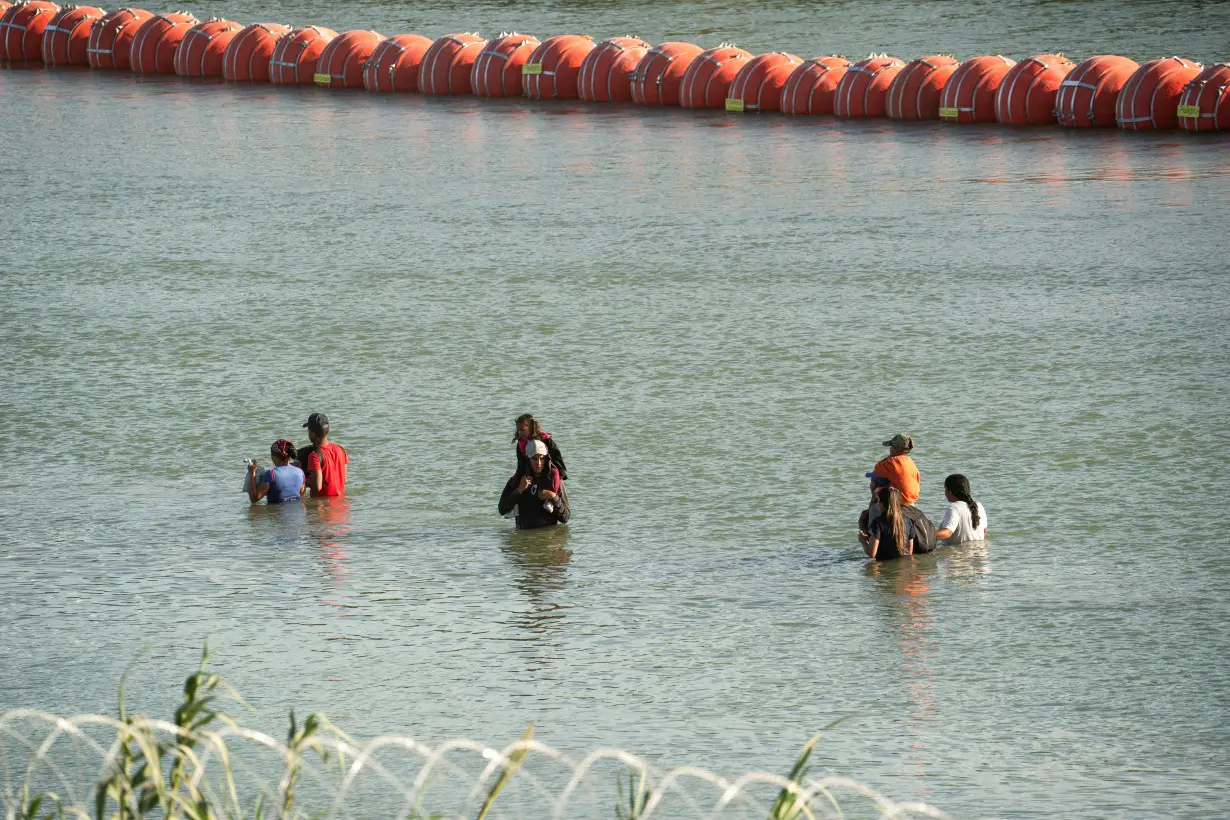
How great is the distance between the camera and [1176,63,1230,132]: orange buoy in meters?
28.9

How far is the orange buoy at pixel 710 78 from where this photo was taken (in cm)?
3331

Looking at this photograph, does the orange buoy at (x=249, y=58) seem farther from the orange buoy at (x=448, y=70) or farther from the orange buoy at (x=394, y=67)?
the orange buoy at (x=448, y=70)

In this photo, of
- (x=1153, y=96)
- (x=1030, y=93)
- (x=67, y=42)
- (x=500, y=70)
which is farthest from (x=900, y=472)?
(x=67, y=42)

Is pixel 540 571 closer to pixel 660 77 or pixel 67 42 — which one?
pixel 660 77

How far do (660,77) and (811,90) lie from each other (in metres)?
3.08

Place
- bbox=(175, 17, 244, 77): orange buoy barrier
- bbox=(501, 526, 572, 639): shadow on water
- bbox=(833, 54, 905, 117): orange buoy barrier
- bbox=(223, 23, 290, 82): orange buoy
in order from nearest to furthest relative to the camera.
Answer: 1. bbox=(501, 526, 572, 639): shadow on water
2. bbox=(833, 54, 905, 117): orange buoy barrier
3. bbox=(223, 23, 290, 82): orange buoy
4. bbox=(175, 17, 244, 77): orange buoy barrier

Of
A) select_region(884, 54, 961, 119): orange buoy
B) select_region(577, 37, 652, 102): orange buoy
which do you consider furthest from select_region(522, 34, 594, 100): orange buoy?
select_region(884, 54, 961, 119): orange buoy

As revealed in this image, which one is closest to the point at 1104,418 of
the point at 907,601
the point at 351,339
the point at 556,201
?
the point at 907,601

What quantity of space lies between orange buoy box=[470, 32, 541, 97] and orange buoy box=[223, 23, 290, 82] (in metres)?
4.96

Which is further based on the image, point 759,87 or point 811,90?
point 759,87

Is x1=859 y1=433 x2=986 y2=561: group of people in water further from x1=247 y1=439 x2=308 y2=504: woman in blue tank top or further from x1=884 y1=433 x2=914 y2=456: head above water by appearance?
x1=247 y1=439 x2=308 y2=504: woman in blue tank top

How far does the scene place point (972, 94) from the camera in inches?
1220

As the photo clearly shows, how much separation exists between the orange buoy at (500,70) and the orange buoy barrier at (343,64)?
2651mm

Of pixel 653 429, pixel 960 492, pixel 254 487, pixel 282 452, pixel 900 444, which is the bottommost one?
pixel 254 487
